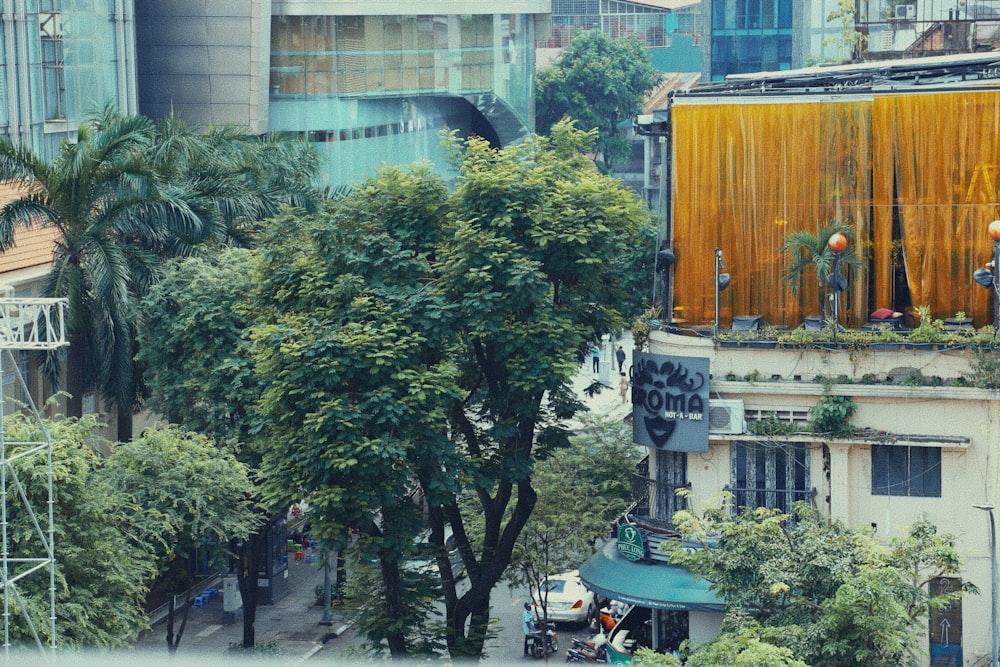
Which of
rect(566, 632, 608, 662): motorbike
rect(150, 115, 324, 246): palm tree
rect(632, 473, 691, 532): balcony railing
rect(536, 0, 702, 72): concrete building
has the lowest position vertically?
rect(566, 632, 608, 662): motorbike

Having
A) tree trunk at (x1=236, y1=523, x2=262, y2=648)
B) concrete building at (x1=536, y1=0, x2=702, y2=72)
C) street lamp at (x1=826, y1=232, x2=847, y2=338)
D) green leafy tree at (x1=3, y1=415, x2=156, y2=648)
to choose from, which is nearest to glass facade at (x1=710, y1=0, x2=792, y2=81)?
concrete building at (x1=536, y1=0, x2=702, y2=72)

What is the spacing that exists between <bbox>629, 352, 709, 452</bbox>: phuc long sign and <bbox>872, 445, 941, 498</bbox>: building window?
3.72 meters

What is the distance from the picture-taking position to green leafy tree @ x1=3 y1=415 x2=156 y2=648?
91.9 ft

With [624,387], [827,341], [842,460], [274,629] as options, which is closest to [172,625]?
[274,629]

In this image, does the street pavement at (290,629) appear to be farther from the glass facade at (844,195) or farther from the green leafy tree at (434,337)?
the green leafy tree at (434,337)

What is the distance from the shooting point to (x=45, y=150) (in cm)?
5466

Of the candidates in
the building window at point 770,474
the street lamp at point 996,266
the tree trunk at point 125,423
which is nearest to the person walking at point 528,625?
the building window at point 770,474

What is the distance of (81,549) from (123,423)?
1299 cm

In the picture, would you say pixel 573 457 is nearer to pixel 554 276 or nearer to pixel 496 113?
pixel 554 276

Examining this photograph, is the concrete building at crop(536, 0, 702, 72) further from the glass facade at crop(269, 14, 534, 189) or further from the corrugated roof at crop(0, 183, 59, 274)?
the corrugated roof at crop(0, 183, 59, 274)

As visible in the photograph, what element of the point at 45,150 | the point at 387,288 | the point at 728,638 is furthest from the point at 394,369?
the point at 45,150

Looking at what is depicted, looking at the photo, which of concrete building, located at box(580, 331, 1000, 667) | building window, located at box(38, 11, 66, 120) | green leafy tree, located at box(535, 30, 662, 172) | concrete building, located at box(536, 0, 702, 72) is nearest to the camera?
concrete building, located at box(580, 331, 1000, 667)

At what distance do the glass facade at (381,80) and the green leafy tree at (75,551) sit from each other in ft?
118

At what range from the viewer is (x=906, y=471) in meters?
33.3
